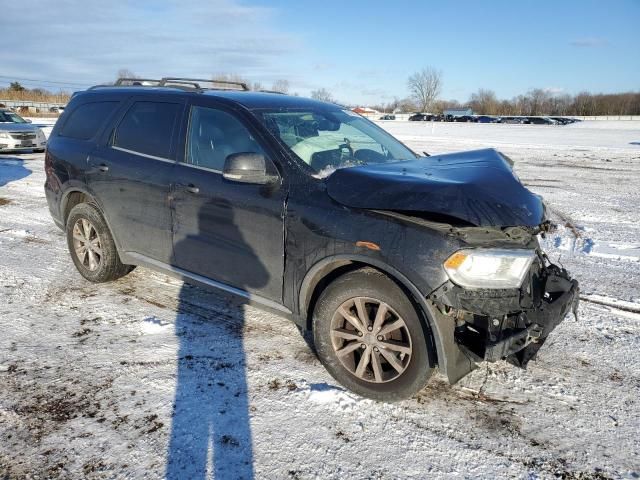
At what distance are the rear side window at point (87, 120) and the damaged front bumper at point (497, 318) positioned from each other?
3.74 meters

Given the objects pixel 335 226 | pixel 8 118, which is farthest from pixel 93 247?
pixel 8 118

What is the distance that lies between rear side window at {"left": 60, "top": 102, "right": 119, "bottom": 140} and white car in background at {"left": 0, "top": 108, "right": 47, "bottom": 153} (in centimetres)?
1213

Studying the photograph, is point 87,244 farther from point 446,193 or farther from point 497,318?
point 497,318

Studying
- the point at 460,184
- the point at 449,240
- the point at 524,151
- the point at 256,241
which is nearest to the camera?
the point at 449,240

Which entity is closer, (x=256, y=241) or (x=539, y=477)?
(x=539, y=477)

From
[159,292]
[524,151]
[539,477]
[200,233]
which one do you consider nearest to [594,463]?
[539,477]

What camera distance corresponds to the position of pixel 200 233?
3844mm

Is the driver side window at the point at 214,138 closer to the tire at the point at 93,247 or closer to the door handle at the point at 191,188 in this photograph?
the door handle at the point at 191,188

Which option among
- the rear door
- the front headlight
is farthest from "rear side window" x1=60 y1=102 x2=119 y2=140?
the front headlight

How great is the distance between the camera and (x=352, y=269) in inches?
125

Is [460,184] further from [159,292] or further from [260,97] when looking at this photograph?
[159,292]

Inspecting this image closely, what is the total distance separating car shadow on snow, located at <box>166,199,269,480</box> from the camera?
260cm

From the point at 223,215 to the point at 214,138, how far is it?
0.67 m

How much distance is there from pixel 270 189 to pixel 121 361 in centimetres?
165
